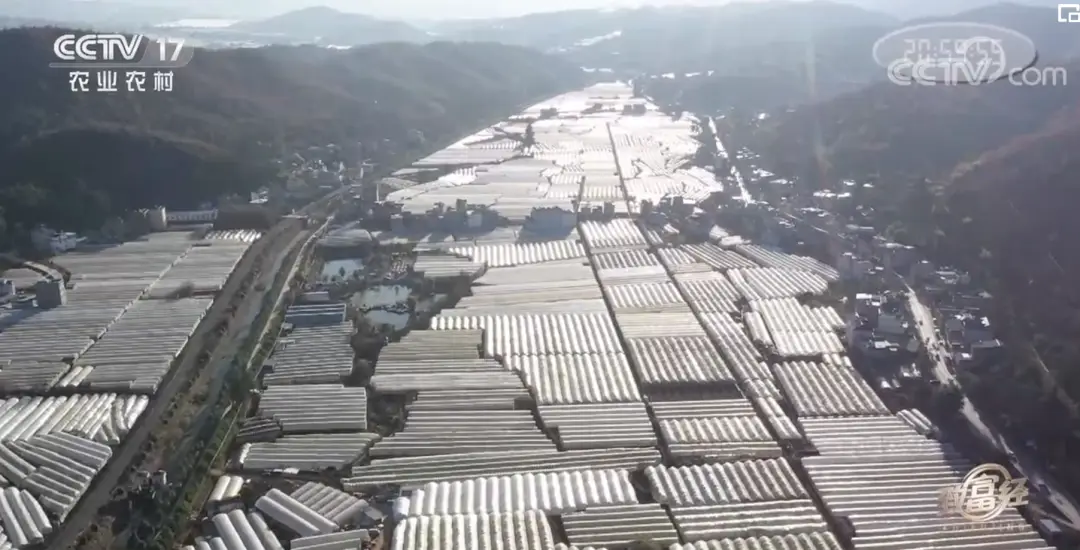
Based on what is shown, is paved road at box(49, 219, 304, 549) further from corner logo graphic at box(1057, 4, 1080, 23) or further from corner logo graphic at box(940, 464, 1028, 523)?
corner logo graphic at box(1057, 4, 1080, 23)

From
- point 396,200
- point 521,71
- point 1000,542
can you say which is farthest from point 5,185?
point 521,71

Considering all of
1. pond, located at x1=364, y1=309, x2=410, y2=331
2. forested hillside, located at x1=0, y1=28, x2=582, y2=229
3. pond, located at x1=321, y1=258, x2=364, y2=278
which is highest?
forested hillside, located at x1=0, y1=28, x2=582, y2=229
